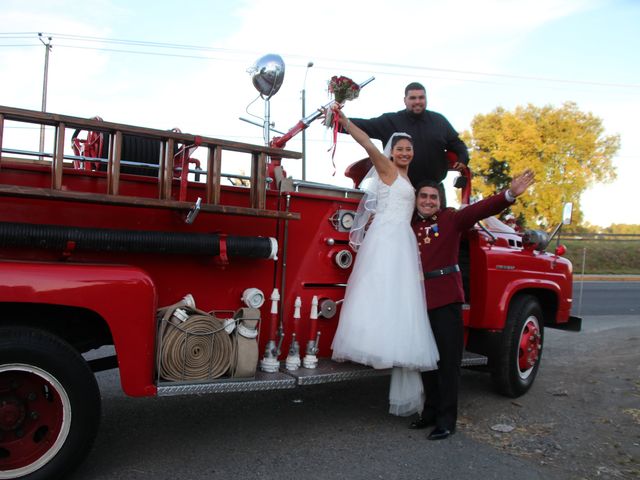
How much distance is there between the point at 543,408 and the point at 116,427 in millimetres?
3577

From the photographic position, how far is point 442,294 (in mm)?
4344

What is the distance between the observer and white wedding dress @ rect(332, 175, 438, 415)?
409 centimetres

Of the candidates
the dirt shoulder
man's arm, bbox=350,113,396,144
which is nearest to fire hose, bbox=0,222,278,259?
man's arm, bbox=350,113,396,144

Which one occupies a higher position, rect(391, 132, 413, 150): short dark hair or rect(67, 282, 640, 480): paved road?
rect(391, 132, 413, 150): short dark hair

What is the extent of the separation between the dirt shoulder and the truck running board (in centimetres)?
108

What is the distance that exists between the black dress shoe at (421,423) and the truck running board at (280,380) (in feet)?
1.54

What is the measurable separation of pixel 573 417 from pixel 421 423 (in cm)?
139

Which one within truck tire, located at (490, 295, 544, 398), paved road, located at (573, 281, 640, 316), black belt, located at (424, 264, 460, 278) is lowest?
paved road, located at (573, 281, 640, 316)

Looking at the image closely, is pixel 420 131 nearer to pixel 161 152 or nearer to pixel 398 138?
pixel 398 138

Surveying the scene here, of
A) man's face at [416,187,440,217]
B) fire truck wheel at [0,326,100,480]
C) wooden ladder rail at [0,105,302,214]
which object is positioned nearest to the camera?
fire truck wheel at [0,326,100,480]

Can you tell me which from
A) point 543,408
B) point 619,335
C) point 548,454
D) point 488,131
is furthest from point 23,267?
point 488,131

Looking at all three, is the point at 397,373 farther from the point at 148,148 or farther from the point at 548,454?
the point at 148,148

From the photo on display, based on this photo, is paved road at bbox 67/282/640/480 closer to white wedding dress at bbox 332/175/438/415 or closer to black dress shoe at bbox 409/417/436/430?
black dress shoe at bbox 409/417/436/430

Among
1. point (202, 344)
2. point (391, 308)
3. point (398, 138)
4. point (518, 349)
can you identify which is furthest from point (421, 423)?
point (398, 138)
